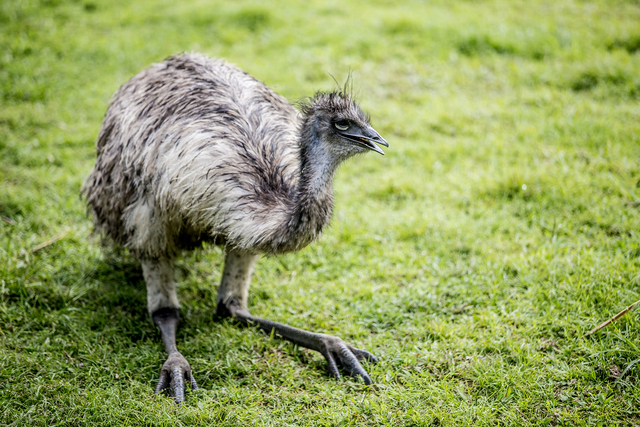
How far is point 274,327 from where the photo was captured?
4.16m

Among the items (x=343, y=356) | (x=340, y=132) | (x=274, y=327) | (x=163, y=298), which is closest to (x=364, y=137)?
(x=340, y=132)

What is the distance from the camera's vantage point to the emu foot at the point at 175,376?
3645mm

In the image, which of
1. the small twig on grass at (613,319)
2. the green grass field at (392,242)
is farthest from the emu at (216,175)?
the small twig on grass at (613,319)

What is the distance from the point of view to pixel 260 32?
27.2 feet

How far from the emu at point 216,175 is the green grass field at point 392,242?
0.23 meters

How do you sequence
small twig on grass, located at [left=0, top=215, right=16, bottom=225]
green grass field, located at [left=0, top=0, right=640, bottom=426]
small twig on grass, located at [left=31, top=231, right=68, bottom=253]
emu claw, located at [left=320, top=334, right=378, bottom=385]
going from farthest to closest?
1. small twig on grass, located at [left=0, top=215, right=16, bottom=225]
2. small twig on grass, located at [left=31, top=231, right=68, bottom=253]
3. emu claw, located at [left=320, top=334, right=378, bottom=385]
4. green grass field, located at [left=0, top=0, right=640, bottom=426]

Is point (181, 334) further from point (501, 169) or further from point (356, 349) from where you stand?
point (501, 169)

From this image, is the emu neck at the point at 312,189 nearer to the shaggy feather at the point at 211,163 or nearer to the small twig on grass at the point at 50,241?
the shaggy feather at the point at 211,163

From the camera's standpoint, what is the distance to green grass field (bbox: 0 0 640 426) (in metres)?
3.60

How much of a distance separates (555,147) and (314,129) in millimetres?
3412

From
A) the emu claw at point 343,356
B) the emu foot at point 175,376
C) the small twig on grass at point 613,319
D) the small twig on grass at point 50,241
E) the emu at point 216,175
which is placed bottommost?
the emu foot at point 175,376

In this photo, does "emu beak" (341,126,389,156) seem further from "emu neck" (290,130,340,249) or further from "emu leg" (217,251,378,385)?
"emu leg" (217,251,378,385)

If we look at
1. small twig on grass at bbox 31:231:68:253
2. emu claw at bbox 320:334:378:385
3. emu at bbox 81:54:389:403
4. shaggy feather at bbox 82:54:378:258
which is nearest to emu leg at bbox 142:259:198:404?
emu at bbox 81:54:389:403

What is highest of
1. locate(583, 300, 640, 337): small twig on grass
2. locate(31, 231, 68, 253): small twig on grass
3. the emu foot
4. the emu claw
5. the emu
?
the emu
